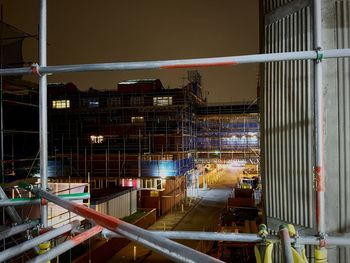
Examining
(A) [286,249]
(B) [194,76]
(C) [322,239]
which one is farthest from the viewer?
(B) [194,76]

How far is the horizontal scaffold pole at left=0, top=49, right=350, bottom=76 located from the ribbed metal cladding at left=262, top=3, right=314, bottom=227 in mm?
599

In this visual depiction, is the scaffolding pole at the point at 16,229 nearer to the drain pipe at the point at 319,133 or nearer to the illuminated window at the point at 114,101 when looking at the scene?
the drain pipe at the point at 319,133

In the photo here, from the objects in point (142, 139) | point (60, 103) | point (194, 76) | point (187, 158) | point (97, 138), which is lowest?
point (187, 158)

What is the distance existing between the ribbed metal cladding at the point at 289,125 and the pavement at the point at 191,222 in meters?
8.00

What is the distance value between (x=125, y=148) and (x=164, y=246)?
24693mm

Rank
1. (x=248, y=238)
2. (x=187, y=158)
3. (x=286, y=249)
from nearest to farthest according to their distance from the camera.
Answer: (x=286, y=249) < (x=248, y=238) < (x=187, y=158)

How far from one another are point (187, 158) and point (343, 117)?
2421cm

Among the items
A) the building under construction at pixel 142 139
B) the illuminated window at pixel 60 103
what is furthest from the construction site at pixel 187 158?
the illuminated window at pixel 60 103

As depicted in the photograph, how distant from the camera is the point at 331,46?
112 inches

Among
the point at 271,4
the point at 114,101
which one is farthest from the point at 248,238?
the point at 114,101

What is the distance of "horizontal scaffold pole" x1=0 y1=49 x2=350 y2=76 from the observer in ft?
7.99

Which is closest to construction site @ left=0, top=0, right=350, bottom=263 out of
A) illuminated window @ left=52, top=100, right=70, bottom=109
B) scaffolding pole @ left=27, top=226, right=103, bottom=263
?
scaffolding pole @ left=27, top=226, right=103, bottom=263

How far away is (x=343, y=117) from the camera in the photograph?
9.27 ft

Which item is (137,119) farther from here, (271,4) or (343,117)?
(343,117)
